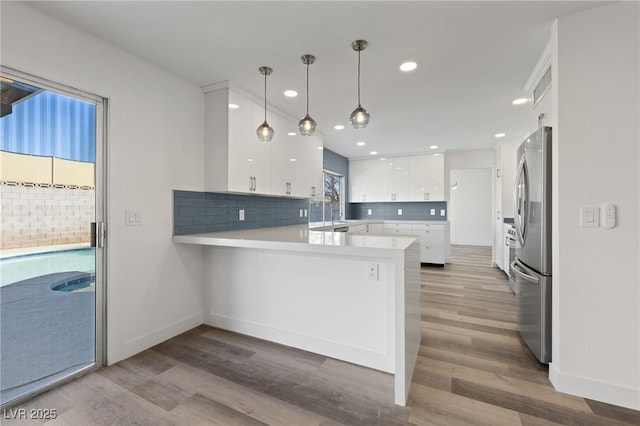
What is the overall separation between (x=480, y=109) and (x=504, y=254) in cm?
264

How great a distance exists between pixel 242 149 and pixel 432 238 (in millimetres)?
4356

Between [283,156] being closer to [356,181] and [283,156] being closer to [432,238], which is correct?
[356,181]

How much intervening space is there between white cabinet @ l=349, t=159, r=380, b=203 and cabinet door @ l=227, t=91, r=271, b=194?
373 centimetres

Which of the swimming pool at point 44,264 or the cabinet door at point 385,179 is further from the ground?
the cabinet door at point 385,179

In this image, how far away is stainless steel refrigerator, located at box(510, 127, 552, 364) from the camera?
1.99m

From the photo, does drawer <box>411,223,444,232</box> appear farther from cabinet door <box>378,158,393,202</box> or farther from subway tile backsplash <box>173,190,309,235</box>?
subway tile backsplash <box>173,190,309,235</box>

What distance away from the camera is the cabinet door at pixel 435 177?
19.6 feet

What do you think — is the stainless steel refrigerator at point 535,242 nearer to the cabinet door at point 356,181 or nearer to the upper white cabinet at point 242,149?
the upper white cabinet at point 242,149

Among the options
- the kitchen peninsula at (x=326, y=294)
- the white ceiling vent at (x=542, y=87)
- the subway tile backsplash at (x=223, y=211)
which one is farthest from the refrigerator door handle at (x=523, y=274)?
the subway tile backsplash at (x=223, y=211)

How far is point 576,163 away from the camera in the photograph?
178cm

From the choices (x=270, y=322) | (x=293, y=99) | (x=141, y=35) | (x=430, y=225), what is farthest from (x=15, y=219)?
(x=430, y=225)

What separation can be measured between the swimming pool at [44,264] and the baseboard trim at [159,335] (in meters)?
0.69

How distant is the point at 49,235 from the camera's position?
1885 millimetres

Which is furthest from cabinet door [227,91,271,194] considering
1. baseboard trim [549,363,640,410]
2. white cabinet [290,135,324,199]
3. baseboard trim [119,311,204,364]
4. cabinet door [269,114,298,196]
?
baseboard trim [549,363,640,410]
